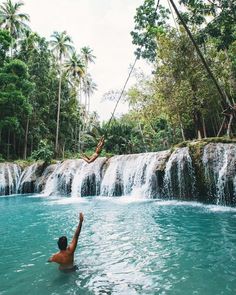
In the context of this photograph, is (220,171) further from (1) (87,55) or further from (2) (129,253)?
(1) (87,55)

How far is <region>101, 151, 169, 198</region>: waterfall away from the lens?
59.8 ft

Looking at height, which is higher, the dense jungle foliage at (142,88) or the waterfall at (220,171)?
the dense jungle foliage at (142,88)

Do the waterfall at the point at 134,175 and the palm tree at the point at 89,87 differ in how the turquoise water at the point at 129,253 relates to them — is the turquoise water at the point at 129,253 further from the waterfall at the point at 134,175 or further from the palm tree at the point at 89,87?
the palm tree at the point at 89,87

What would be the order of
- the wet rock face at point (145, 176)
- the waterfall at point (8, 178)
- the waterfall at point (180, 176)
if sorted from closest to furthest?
the wet rock face at point (145, 176), the waterfall at point (180, 176), the waterfall at point (8, 178)

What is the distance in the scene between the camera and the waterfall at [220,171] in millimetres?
14227

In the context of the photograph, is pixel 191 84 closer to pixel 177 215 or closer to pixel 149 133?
pixel 177 215

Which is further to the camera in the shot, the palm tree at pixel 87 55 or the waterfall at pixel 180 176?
the palm tree at pixel 87 55

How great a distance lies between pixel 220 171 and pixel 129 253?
28.2ft

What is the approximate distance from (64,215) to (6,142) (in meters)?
25.4

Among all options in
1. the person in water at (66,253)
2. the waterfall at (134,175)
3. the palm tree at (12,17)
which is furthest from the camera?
the palm tree at (12,17)

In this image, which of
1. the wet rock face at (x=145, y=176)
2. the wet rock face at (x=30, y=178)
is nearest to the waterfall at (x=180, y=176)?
the wet rock face at (x=145, y=176)

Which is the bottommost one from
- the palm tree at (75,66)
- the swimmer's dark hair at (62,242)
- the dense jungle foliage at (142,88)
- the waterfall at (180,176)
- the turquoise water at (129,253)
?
the turquoise water at (129,253)

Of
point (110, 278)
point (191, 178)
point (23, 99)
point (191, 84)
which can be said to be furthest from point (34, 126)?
point (110, 278)

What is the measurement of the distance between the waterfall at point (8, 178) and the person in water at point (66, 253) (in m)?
20.5
